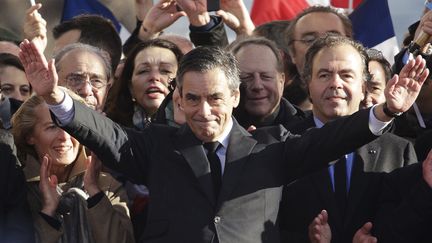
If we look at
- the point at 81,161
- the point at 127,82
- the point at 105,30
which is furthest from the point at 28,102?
the point at 105,30

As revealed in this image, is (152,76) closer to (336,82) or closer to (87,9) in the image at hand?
(336,82)

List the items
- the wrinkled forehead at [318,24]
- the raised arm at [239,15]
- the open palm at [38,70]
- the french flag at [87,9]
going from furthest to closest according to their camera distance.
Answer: the french flag at [87,9], the raised arm at [239,15], the wrinkled forehead at [318,24], the open palm at [38,70]

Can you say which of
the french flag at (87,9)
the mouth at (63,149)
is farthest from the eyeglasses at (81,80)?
the french flag at (87,9)

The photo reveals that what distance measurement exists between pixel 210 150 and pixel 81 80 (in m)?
1.45

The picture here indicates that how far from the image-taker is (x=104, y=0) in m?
9.85

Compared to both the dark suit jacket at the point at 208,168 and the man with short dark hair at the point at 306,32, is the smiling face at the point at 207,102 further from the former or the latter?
the man with short dark hair at the point at 306,32

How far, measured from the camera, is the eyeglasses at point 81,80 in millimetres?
7238

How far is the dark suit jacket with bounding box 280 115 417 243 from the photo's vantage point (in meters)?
6.24

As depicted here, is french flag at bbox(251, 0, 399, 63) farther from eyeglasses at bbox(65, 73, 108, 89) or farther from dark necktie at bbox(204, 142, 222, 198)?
dark necktie at bbox(204, 142, 222, 198)

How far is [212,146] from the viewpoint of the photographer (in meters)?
6.09

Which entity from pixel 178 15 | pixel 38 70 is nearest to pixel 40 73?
pixel 38 70

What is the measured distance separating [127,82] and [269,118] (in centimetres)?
97

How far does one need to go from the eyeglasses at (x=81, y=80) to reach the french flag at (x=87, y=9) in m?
2.43

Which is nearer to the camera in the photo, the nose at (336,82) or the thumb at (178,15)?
the nose at (336,82)
